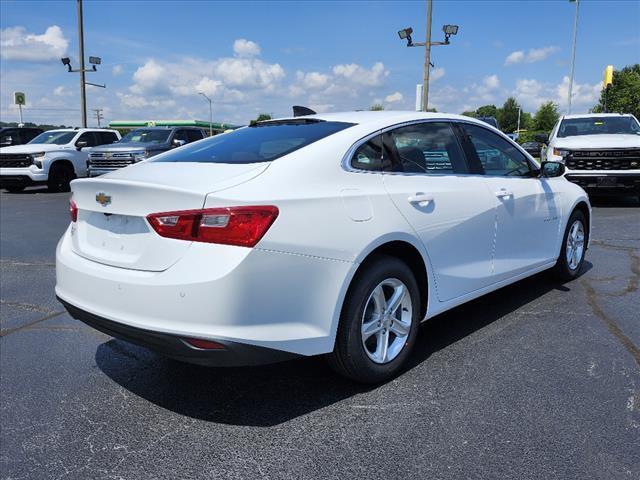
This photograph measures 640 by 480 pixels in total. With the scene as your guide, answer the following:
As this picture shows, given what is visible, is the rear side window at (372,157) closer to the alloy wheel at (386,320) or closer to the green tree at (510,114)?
the alloy wheel at (386,320)

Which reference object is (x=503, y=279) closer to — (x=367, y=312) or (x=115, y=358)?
(x=367, y=312)

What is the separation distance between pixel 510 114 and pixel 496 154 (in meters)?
121

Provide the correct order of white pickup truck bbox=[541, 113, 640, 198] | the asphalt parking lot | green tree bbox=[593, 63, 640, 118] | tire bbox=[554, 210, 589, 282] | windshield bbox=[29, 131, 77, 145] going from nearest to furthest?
the asphalt parking lot, tire bbox=[554, 210, 589, 282], white pickup truck bbox=[541, 113, 640, 198], windshield bbox=[29, 131, 77, 145], green tree bbox=[593, 63, 640, 118]

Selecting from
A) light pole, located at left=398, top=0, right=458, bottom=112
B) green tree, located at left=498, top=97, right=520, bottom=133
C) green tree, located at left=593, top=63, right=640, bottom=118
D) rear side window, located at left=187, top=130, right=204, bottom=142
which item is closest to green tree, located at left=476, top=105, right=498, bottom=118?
green tree, located at left=498, top=97, right=520, bottom=133

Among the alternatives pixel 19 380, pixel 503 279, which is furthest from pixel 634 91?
pixel 19 380

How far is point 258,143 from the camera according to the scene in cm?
351

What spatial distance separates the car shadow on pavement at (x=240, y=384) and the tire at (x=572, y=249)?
165 cm

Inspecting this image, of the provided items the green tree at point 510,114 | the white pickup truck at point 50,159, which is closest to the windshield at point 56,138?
the white pickup truck at point 50,159

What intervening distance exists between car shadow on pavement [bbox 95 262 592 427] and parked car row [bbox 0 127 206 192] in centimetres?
1249

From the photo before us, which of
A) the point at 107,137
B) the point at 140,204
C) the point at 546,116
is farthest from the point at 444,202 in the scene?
the point at 546,116

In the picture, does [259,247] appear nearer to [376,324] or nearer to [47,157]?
[376,324]

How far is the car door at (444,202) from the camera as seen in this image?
3441mm

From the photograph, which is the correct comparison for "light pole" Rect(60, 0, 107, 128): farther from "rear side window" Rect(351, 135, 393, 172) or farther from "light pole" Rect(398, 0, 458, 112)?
Result: "rear side window" Rect(351, 135, 393, 172)

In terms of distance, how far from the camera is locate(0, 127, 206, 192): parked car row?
51.5 feet
